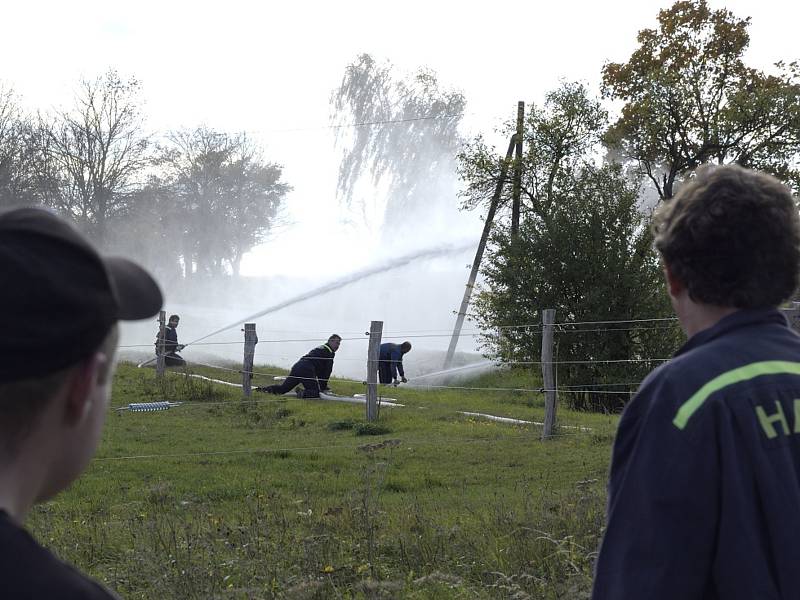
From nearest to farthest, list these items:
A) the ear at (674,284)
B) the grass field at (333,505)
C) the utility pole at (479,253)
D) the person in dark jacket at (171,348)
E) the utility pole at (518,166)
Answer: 1. the ear at (674,284)
2. the grass field at (333,505)
3. the person in dark jacket at (171,348)
4. the utility pole at (479,253)
5. the utility pole at (518,166)

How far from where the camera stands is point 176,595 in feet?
15.4

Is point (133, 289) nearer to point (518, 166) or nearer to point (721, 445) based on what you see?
point (721, 445)

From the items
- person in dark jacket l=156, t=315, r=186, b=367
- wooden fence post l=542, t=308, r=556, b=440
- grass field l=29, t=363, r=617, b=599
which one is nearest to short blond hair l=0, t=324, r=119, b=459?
grass field l=29, t=363, r=617, b=599

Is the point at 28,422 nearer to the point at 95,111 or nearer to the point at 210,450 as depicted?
the point at 210,450

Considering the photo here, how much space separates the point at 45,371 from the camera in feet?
4.02

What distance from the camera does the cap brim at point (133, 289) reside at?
4.73 feet

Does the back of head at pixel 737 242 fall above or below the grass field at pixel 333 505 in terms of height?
above

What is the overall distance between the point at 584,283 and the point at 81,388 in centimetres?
1818

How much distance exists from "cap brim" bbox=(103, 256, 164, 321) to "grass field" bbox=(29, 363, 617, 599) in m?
3.17

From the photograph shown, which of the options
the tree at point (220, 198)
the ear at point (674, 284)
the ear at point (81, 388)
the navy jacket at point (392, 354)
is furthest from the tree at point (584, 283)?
the tree at point (220, 198)

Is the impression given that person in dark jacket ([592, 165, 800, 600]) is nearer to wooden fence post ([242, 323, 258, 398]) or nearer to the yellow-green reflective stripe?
the yellow-green reflective stripe

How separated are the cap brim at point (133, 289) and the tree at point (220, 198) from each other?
50.2 meters

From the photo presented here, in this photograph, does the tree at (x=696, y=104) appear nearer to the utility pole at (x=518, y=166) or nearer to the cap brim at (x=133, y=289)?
the utility pole at (x=518, y=166)

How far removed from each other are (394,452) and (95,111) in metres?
39.3
